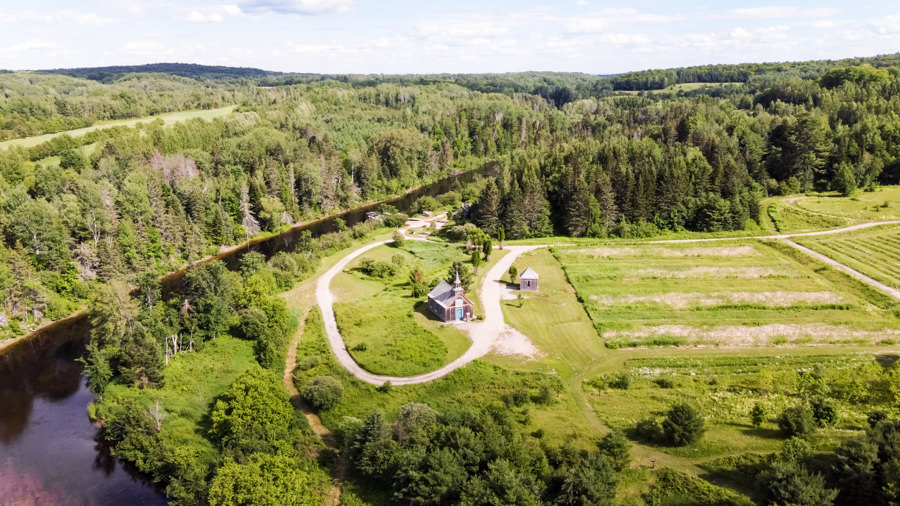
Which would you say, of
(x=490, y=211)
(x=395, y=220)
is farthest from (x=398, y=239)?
(x=490, y=211)

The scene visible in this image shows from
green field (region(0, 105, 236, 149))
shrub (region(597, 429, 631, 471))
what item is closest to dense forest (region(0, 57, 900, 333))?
green field (region(0, 105, 236, 149))

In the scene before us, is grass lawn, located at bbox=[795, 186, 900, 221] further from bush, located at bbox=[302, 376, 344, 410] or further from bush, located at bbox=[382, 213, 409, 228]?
bush, located at bbox=[302, 376, 344, 410]

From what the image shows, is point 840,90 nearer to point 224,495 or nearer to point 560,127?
point 560,127

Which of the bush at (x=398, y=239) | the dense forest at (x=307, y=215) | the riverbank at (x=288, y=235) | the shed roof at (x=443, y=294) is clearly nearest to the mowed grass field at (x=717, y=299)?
the dense forest at (x=307, y=215)

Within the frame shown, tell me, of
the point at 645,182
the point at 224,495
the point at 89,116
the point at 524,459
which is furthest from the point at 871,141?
the point at 89,116

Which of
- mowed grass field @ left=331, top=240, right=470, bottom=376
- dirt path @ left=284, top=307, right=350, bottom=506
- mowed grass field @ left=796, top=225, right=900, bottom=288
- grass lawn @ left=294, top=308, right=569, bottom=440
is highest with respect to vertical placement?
mowed grass field @ left=796, top=225, right=900, bottom=288

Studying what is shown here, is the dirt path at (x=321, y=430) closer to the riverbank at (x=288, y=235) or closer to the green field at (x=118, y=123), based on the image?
the riverbank at (x=288, y=235)

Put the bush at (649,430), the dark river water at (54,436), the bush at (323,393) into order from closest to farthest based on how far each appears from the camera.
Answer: the bush at (649,430) → the dark river water at (54,436) → the bush at (323,393)
